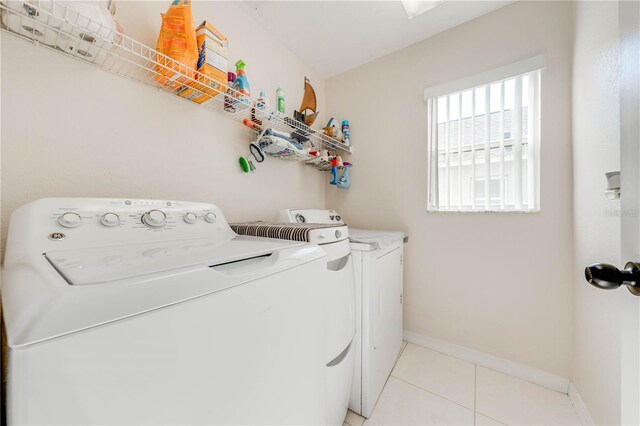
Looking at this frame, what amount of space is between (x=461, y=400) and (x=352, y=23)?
2.47 metres

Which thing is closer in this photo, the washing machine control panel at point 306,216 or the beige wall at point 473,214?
the beige wall at point 473,214

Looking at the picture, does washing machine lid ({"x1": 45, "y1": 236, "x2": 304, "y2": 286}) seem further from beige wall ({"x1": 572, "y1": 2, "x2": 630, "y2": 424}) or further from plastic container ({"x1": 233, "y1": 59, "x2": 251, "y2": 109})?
beige wall ({"x1": 572, "y1": 2, "x2": 630, "y2": 424})

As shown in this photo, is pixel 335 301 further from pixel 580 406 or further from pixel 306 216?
pixel 580 406

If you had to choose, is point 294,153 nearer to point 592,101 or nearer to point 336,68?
point 336,68

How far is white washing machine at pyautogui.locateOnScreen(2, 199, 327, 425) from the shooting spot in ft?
0.98

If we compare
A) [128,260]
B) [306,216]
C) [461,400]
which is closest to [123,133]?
[128,260]

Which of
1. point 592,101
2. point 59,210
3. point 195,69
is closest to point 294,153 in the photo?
point 195,69

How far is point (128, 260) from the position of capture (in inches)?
20.4

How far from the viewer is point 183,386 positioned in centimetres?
42

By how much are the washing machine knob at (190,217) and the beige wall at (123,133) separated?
0.94 ft

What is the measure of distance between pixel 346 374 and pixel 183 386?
0.86 metres

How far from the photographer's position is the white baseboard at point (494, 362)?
1.36 m

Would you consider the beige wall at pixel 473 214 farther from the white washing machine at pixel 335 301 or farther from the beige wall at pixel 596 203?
the white washing machine at pixel 335 301

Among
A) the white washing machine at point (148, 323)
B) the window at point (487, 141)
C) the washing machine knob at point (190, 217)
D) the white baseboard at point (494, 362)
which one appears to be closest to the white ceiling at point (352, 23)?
the window at point (487, 141)
